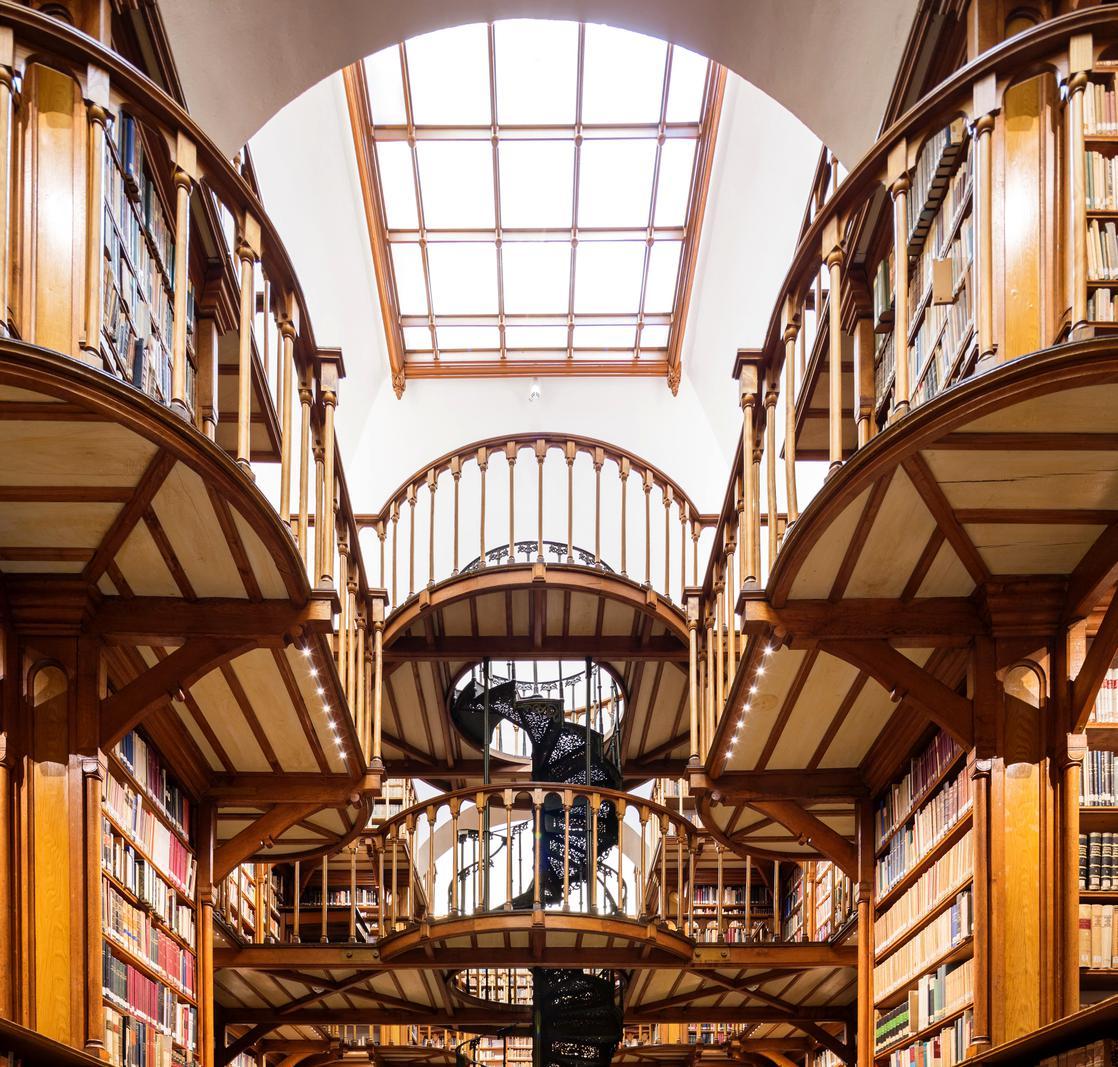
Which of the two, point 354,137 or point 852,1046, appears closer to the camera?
point 852,1046

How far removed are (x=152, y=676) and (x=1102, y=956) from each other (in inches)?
127

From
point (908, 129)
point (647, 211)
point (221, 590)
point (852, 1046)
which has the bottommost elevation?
point (852, 1046)

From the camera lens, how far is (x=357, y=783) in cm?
737

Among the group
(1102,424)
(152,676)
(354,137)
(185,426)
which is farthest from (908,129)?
(354,137)

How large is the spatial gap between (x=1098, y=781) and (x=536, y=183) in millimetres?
8662

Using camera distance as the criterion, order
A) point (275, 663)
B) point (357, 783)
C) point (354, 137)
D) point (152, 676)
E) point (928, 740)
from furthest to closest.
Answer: point (354, 137) → point (357, 783) → point (928, 740) → point (275, 663) → point (152, 676)

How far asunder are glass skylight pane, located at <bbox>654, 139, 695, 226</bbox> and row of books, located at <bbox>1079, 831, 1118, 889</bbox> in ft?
27.3

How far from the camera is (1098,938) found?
5152mm

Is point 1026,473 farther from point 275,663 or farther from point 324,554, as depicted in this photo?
point 275,663

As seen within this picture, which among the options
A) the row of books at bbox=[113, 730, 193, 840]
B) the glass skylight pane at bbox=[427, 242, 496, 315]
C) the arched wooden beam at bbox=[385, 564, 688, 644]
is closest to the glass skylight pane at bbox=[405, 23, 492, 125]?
the glass skylight pane at bbox=[427, 242, 496, 315]

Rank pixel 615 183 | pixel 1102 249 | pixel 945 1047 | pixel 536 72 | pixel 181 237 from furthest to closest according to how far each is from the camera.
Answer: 1. pixel 615 183
2. pixel 536 72
3. pixel 945 1047
4. pixel 1102 249
5. pixel 181 237

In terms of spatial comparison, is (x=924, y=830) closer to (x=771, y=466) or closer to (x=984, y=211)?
(x=771, y=466)

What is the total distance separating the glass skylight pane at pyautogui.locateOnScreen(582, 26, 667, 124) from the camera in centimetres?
1161

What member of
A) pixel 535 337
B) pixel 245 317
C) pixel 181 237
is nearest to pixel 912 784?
pixel 245 317
